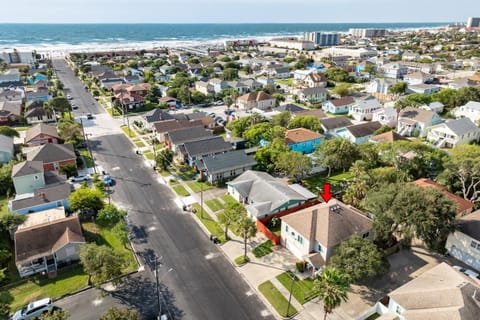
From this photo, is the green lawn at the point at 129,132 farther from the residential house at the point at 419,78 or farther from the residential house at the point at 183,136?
the residential house at the point at 419,78

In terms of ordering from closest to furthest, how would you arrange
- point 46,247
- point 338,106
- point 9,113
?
point 46,247
point 9,113
point 338,106

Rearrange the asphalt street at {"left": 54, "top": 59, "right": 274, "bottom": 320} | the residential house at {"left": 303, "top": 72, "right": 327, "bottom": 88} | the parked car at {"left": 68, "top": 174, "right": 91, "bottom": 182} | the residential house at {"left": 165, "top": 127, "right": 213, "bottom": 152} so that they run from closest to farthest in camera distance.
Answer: the asphalt street at {"left": 54, "top": 59, "right": 274, "bottom": 320}, the parked car at {"left": 68, "top": 174, "right": 91, "bottom": 182}, the residential house at {"left": 165, "top": 127, "right": 213, "bottom": 152}, the residential house at {"left": 303, "top": 72, "right": 327, "bottom": 88}

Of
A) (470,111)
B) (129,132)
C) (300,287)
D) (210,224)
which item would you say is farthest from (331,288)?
(470,111)

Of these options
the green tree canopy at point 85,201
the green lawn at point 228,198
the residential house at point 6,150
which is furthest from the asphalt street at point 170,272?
the residential house at point 6,150

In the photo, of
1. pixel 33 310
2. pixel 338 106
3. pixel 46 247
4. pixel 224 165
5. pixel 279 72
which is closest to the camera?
pixel 33 310

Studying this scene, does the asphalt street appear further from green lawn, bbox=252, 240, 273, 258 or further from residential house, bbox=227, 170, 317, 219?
residential house, bbox=227, 170, 317, 219

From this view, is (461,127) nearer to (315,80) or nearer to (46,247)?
(315,80)

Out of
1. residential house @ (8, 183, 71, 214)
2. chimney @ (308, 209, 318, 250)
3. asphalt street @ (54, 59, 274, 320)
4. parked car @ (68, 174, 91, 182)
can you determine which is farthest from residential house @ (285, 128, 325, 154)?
residential house @ (8, 183, 71, 214)

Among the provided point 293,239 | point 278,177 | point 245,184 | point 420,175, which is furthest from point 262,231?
point 420,175
